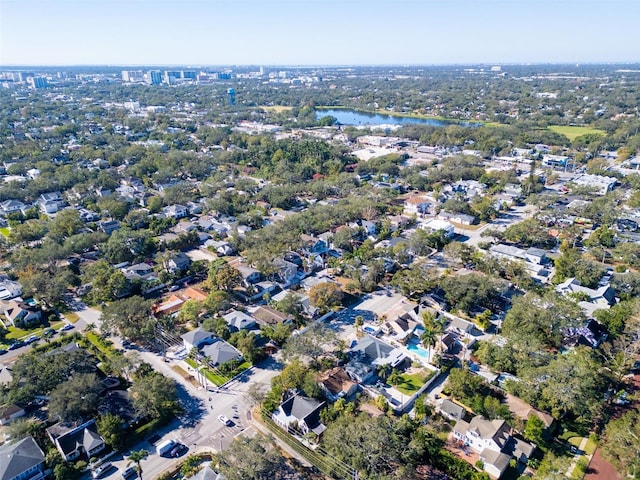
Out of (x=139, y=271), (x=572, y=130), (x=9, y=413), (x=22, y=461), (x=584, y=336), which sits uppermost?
(x=572, y=130)

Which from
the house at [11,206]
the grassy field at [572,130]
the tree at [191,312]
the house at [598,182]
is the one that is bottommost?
the tree at [191,312]

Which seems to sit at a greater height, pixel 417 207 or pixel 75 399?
pixel 417 207

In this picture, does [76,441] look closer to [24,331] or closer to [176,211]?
[24,331]

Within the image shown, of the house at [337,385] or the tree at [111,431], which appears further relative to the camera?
the house at [337,385]

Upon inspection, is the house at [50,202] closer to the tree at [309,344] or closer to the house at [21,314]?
the house at [21,314]

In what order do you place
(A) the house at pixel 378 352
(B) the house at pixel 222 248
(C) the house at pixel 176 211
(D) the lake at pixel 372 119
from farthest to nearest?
(D) the lake at pixel 372 119 < (C) the house at pixel 176 211 < (B) the house at pixel 222 248 < (A) the house at pixel 378 352

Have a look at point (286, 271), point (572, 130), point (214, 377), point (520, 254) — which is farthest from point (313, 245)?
point (572, 130)

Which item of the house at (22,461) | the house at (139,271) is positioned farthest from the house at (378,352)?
the house at (139,271)
